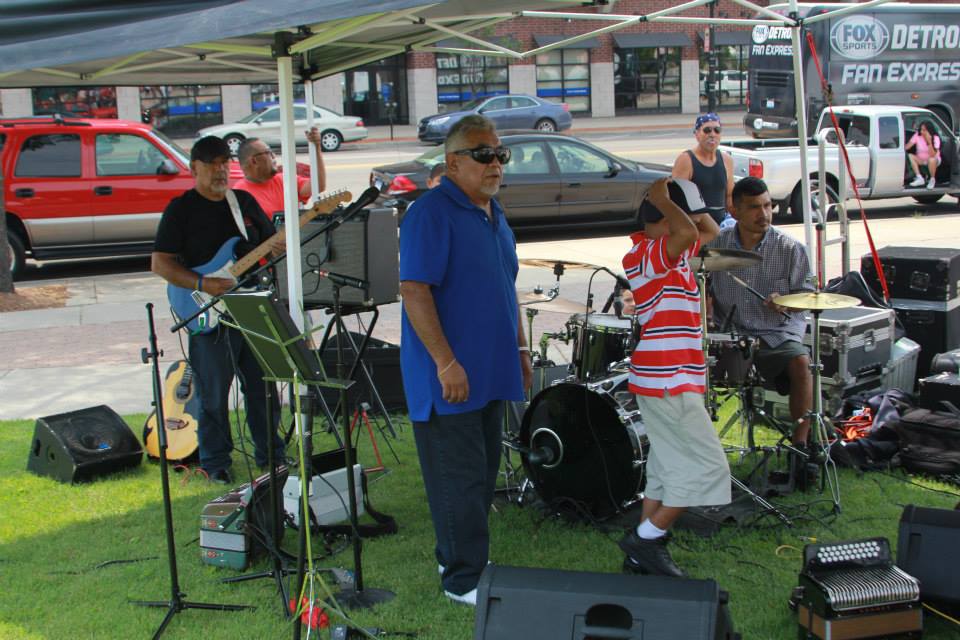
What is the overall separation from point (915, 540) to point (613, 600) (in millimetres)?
1492

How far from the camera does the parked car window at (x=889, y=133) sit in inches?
623

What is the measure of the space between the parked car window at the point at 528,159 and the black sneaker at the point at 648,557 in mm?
10144

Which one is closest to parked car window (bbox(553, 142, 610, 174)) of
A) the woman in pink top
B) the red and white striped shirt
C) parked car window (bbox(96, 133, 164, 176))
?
the woman in pink top

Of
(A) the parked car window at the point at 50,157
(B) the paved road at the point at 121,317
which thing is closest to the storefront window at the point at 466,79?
(B) the paved road at the point at 121,317

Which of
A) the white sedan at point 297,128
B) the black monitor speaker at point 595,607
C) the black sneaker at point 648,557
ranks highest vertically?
the white sedan at point 297,128

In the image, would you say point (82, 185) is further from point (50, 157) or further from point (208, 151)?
point (208, 151)

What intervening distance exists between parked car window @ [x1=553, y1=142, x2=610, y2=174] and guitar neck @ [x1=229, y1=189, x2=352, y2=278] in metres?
9.32

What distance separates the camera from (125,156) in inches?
502

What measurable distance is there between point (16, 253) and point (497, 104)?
1891 centimetres

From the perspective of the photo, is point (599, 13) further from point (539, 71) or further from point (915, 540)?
point (539, 71)

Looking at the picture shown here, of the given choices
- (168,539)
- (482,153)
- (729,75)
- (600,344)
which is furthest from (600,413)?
(729,75)

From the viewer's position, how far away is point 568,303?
5535 millimetres

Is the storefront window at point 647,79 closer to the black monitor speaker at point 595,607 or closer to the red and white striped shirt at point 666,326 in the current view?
the red and white striped shirt at point 666,326

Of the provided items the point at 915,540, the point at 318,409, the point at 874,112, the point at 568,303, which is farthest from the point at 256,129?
the point at 915,540
